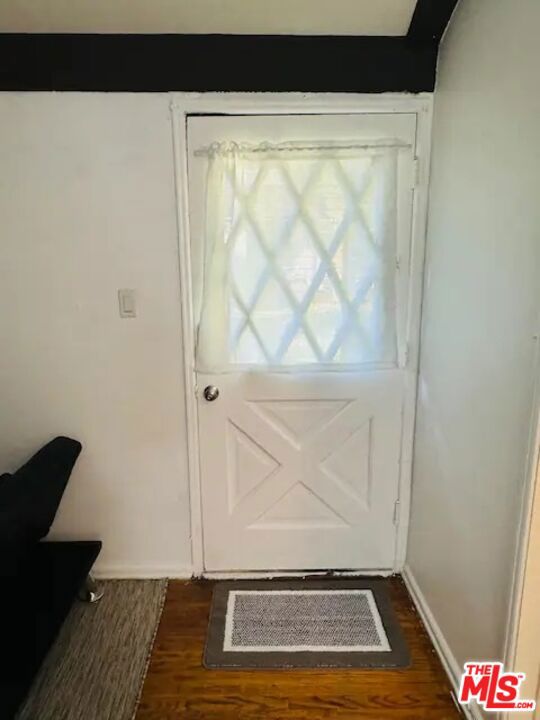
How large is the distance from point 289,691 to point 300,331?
4.13ft

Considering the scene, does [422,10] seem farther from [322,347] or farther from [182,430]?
[182,430]

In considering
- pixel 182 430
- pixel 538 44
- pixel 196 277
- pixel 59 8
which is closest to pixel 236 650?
pixel 182 430

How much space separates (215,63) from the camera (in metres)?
1.92

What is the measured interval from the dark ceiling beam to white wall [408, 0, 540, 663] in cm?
4

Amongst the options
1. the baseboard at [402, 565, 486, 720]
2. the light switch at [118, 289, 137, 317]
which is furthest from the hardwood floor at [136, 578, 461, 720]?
the light switch at [118, 289, 137, 317]

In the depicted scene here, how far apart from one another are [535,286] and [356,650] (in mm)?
1427

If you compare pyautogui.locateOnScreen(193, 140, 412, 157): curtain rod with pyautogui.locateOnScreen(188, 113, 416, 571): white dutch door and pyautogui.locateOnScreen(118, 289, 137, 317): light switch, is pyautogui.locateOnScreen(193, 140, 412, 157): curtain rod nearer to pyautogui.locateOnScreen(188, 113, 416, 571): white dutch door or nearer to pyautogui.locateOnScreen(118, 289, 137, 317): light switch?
pyautogui.locateOnScreen(188, 113, 416, 571): white dutch door

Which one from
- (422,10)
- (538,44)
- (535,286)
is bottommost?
(535,286)

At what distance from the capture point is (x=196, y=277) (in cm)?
207

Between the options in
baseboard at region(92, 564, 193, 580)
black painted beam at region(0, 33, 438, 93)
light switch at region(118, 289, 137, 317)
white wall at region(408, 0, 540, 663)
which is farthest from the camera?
baseboard at region(92, 564, 193, 580)

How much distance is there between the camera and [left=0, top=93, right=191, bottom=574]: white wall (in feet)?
6.40

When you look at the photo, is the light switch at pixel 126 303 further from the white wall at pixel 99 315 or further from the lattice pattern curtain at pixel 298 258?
the lattice pattern curtain at pixel 298 258

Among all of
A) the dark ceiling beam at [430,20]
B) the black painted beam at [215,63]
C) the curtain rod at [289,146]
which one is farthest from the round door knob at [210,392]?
the dark ceiling beam at [430,20]
